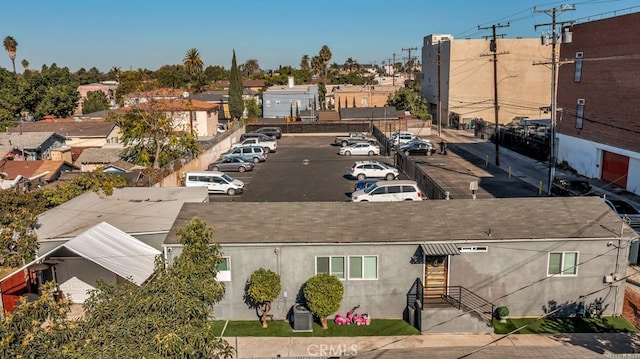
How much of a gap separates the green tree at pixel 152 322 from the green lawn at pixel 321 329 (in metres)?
7.49

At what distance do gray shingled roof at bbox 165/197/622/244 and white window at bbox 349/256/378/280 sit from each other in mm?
744

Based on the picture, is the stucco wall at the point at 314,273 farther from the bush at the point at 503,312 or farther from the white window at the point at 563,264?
the white window at the point at 563,264

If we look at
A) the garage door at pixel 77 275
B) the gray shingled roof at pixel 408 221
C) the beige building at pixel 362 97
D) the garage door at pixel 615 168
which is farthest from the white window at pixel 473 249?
the beige building at pixel 362 97

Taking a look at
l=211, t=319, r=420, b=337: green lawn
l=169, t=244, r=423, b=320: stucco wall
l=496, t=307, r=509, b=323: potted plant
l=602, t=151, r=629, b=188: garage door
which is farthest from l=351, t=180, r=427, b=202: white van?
l=602, t=151, r=629, b=188: garage door

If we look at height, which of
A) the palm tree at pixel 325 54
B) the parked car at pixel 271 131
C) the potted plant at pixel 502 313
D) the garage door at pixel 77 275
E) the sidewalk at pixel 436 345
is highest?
the palm tree at pixel 325 54

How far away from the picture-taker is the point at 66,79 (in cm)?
8850

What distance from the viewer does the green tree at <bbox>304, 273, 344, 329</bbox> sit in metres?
18.1

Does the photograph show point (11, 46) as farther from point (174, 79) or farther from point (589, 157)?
point (589, 157)

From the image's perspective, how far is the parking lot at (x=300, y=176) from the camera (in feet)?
117

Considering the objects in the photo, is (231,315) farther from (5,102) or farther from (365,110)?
(5,102)

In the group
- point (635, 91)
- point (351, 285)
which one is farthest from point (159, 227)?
point (635, 91)

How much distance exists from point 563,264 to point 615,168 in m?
24.3

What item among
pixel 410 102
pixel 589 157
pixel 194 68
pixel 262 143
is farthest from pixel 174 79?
pixel 589 157

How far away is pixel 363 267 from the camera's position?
18969mm
